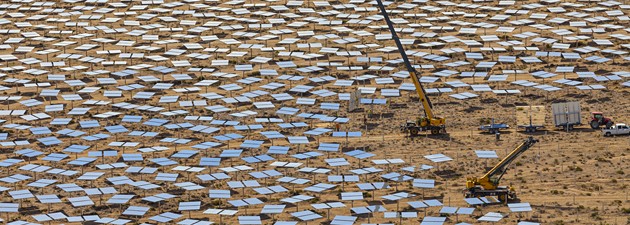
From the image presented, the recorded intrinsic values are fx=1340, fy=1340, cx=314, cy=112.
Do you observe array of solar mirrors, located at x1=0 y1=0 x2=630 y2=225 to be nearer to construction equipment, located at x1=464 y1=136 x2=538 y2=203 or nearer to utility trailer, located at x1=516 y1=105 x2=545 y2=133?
construction equipment, located at x1=464 y1=136 x2=538 y2=203

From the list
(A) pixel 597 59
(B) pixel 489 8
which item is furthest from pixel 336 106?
(B) pixel 489 8

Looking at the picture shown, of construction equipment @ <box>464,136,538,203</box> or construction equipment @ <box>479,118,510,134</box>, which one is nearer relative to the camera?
construction equipment @ <box>464,136,538,203</box>

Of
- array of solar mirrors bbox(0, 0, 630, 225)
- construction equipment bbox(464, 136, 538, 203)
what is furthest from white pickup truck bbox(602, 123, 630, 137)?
construction equipment bbox(464, 136, 538, 203)

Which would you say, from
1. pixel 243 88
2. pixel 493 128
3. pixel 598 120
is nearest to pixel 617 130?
pixel 598 120

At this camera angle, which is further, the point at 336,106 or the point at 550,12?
the point at 550,12

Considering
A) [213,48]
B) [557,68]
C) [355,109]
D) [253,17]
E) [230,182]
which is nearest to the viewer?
[230,182]

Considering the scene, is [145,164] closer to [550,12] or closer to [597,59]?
[597,59]
